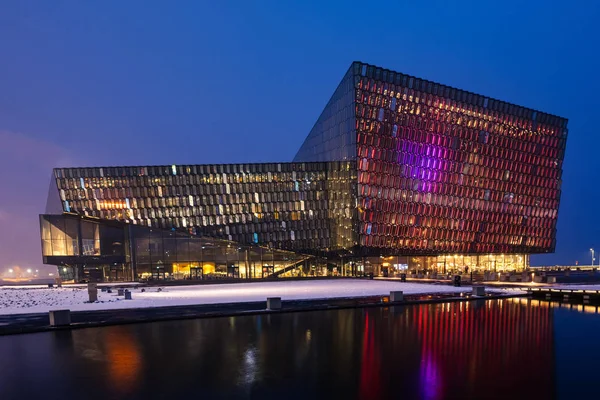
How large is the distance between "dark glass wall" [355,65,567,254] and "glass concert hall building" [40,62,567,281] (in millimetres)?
244

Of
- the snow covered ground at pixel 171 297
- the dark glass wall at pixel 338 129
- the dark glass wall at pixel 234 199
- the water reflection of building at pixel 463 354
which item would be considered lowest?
the snow covered ground at pixel 171 297

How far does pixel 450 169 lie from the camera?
273ft

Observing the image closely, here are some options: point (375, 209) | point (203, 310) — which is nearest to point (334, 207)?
point (375, 209)

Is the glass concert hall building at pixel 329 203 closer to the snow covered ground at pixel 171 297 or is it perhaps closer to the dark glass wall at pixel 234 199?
the dark glass wall at pixel 234 199

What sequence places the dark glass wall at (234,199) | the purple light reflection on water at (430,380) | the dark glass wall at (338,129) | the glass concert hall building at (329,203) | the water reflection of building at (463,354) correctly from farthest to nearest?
the dark glass wall at (338,129), the glass concert hall building at (329,203), the dark glass wall at (234,199), the water reflection of building at (463,354), the purple light reflection on water at (430,380)

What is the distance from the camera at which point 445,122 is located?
269 ft

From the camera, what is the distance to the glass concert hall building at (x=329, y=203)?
71500 millimetres

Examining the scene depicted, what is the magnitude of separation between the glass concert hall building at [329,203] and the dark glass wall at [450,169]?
244 millimetres

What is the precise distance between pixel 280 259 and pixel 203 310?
162ft

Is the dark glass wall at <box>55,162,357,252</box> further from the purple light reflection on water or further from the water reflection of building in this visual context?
the purple light reflection on water

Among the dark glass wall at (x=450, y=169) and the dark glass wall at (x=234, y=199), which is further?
the dark glass wall at (x=450, y=169)

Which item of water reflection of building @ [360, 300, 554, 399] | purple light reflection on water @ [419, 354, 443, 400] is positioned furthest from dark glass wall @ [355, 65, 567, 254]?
purple light reflection on water @ [419, 354, 443, 400]

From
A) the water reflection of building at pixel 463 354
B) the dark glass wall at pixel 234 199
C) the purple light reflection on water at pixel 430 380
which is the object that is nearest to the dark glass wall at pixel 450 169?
the dark glass wall at pixel 234 199

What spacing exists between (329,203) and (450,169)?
77.4ft
